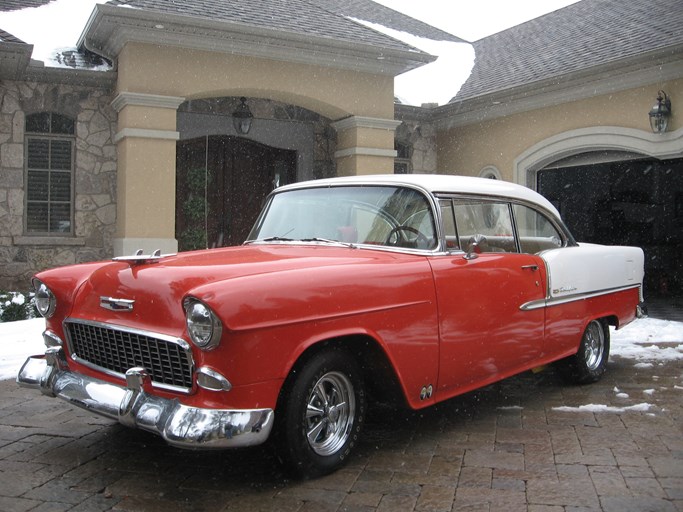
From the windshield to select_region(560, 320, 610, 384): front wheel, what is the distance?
73.0 inches

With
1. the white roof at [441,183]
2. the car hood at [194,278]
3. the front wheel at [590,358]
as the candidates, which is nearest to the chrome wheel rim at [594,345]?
the front wheel at [590,358]

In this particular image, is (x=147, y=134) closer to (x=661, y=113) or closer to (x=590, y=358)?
(x=590, y=358)

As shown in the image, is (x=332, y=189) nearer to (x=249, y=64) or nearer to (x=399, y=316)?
(x=399, y=316)

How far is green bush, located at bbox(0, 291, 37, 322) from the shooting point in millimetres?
7820

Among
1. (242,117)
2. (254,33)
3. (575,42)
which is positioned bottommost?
(242,117)

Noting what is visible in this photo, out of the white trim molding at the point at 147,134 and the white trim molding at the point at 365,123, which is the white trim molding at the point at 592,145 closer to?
the white trim molding at the point at 365,123

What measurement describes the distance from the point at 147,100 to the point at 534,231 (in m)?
5.62

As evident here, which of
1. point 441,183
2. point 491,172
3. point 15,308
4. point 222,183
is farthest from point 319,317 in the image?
point 491,172

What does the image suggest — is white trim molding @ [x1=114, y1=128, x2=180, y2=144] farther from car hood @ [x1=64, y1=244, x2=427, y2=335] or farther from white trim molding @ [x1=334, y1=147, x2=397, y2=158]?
car hood @ [x1=64, y1=244, x2=427, y2=335]

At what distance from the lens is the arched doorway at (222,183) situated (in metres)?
10.6

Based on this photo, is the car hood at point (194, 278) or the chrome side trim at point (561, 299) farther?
the chrome side trim at point (561, 299)

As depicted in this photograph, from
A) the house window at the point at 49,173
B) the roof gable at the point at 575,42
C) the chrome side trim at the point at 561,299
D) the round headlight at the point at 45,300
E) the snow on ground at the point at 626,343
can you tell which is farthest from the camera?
the roof gable at the point at 575,42

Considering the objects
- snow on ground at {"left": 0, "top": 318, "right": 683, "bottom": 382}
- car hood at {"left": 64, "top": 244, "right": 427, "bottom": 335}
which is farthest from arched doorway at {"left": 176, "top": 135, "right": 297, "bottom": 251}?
car hood at {"left": 64, "top": 244, "right": 427, "bottom": 335}

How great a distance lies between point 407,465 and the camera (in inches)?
A: 136
